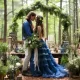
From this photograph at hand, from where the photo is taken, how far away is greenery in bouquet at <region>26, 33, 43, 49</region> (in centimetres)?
627

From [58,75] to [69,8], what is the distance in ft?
44.3

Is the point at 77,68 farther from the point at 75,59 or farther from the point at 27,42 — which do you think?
the point at 27,42

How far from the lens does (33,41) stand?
6262 mm

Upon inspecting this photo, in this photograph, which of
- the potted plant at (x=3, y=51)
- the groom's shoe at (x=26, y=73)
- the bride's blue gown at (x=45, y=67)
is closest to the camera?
the potted plant at (x=3, y=51)

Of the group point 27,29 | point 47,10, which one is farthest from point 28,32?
point 47,10

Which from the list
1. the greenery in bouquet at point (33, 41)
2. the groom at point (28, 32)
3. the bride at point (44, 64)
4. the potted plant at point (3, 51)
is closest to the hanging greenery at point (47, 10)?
the groom at point (28, 32)

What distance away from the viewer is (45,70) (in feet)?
20.7

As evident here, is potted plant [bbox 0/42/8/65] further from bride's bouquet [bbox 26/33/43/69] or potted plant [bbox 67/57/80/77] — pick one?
potted plant [bbox 67/57/80/77]

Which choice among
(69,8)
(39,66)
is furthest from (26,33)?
(69,8)

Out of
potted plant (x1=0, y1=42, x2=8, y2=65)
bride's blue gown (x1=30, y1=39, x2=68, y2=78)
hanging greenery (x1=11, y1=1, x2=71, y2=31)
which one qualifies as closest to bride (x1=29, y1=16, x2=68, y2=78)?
bride's blue gown (x1=30, y1=39, x2=68, y2=78)

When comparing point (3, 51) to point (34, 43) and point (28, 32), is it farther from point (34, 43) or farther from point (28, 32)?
point (28, 32)

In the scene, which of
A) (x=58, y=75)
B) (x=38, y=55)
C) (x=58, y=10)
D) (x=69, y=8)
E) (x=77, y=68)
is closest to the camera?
(x=77, y=68)

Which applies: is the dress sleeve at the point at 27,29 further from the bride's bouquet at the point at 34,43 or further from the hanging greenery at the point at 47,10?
the hanging greenery at the point at 47,10

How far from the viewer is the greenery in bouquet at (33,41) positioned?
6.27m
